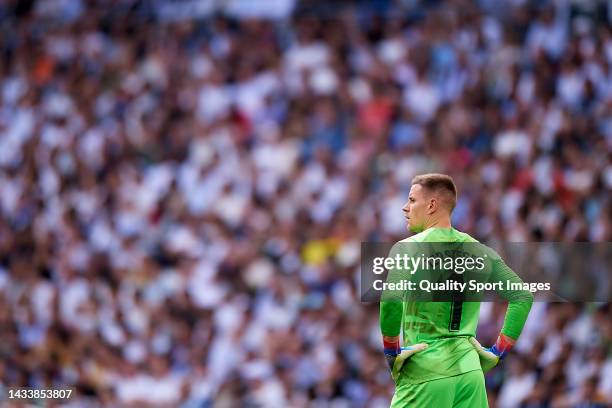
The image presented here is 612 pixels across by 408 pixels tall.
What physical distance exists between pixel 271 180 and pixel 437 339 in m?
6.02

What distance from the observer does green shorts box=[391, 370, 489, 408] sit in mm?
4629

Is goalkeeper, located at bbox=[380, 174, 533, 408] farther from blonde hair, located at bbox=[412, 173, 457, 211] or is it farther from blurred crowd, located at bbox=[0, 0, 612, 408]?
blurred crowd, located at bbox=[0, 0, 612, 408]

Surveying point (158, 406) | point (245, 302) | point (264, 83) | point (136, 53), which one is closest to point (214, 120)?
point (264, 83)

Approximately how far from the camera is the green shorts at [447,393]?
463cm

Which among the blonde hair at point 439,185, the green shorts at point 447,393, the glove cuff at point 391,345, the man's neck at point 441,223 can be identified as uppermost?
the blonde hair at point 439,185

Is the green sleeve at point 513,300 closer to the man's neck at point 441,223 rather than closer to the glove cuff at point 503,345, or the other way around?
the glove cuff at point 503,345

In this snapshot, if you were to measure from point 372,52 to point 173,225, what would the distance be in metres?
2.52

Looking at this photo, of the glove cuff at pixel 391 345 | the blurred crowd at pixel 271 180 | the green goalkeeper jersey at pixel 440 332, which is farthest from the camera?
the blurred crowd at pixel 271 180

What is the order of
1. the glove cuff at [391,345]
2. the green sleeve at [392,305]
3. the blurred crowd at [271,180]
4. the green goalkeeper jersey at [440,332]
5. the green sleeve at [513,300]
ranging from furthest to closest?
the blurred crowd at [271,180] < the green sleeve at [513,300] < the green goalkeeper jersey at [440,332] < the glove cuff at [391,345] < the green sleeve at [392,305]

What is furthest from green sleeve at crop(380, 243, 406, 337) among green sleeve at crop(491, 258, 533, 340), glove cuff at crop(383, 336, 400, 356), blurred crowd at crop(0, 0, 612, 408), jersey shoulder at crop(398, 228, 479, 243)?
blurred crowd at crop(0, 0, 612, 408)

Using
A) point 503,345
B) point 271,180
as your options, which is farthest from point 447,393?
point 271,180

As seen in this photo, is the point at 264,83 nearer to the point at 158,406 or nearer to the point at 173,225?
the point at 173,225

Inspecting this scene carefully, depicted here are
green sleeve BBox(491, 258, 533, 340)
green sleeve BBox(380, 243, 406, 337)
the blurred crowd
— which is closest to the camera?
green sleeve BBox(380, 243, 406, 337)

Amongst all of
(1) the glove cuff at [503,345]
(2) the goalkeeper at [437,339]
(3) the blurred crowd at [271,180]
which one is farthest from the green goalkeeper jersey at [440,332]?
(3) the blurred crowd at [271,180]
